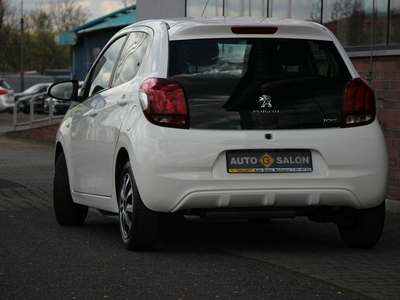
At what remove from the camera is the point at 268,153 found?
6.94 m

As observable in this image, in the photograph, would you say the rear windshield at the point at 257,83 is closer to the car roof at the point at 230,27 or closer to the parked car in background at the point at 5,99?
the car roof at the point at 230,27

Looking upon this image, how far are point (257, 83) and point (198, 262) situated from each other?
1.27 m

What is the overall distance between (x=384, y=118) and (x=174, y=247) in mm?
3686

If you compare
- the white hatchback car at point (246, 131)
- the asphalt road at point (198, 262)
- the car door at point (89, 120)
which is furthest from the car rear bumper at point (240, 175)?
the car door at point (89, 120)

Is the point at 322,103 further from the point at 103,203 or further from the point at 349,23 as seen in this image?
the point at 349,23

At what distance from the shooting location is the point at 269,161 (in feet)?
22.7

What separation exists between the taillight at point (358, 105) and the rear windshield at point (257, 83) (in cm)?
5

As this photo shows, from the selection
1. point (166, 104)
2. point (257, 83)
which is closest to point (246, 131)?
point (257, 83)

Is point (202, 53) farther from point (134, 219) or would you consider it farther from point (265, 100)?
point (134, 219)

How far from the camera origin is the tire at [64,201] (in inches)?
354

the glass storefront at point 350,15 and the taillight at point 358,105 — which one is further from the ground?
the glass storefront at point 350,15

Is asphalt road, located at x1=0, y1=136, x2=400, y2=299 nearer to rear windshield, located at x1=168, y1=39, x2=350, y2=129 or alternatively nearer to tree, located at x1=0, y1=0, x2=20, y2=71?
rear windshield, located at x1=168, y1=39, x2=350, y2=129

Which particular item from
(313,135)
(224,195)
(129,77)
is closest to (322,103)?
(313,135)

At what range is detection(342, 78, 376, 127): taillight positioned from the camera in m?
7.10
